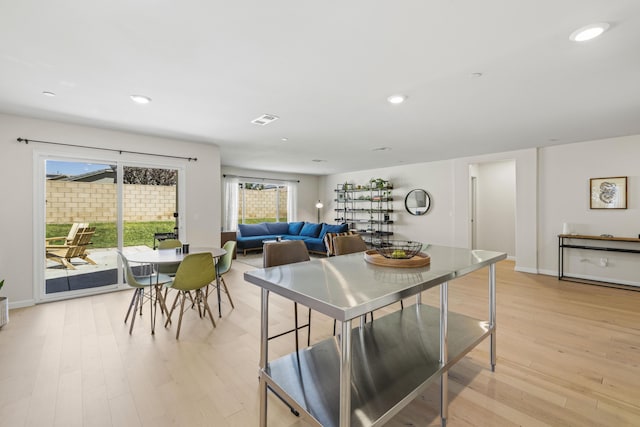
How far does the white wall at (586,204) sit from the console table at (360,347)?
4.14m

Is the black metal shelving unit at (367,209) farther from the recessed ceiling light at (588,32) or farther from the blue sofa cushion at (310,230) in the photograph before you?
the recessed ceiling light at (588,32)

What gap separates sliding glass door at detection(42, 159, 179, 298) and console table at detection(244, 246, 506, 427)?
3.79 metres

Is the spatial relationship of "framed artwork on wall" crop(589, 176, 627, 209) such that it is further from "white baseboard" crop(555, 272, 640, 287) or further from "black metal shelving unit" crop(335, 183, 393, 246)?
"black metal shelving unit" crop(335, 183, 393, 246)

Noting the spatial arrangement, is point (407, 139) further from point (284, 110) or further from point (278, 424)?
point (278, 424)

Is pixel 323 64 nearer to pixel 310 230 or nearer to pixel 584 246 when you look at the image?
pixel 584 246

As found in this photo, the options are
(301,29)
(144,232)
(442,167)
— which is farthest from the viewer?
(442,167)

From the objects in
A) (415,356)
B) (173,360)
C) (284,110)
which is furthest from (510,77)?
(173,360)

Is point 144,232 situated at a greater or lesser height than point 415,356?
greater

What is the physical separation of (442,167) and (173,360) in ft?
20.9

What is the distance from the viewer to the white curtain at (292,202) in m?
9.24

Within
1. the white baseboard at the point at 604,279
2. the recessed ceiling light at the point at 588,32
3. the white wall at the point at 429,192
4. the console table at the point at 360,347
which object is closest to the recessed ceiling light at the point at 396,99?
the recessed ceiling light at the point at 588,32

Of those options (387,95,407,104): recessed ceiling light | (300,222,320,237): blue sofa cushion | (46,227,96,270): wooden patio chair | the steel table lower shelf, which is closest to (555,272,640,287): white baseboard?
the steel table lower shelf

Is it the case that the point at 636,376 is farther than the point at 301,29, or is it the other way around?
the point at 636,376

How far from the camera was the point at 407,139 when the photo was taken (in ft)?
15.2
